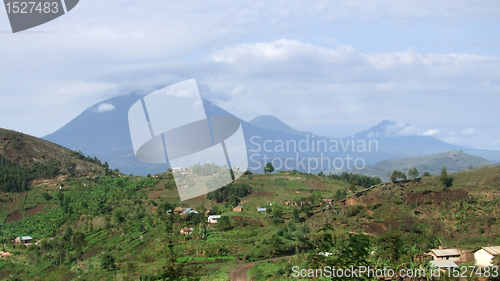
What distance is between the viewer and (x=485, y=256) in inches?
802

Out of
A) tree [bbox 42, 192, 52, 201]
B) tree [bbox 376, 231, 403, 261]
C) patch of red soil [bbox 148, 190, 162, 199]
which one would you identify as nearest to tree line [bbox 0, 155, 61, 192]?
tree [bbox 42, 192, 52, 201]

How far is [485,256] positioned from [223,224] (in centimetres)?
1991

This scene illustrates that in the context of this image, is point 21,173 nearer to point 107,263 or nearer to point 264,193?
point 264,193

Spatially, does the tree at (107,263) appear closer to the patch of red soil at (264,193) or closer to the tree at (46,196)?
the patch of red soil at (264,193)

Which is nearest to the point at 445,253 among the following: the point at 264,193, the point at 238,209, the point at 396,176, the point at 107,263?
the point at 107,263

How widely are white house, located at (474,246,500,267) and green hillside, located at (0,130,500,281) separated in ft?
9.95

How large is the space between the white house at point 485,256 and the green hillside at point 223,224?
3033 mm

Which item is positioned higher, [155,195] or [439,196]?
[439,196]

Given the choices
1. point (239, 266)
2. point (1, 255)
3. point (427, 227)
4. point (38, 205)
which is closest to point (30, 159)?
point (38, 205)

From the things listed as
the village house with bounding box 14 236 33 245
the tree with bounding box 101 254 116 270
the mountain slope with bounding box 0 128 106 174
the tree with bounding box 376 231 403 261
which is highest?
the mountain slope with bounding box 0 128 106 174

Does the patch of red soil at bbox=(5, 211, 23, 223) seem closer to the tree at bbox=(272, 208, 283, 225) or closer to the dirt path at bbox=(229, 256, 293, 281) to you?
the tree at bbox=(272, 208, 283, 225)

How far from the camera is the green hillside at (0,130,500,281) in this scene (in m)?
25.8

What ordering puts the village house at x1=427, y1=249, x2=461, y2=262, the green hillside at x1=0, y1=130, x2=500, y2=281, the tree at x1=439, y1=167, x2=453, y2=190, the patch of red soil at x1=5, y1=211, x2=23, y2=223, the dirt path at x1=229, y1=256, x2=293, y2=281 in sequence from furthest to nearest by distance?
the patch of red soil at x1=5, y1=211, x2=23, y2=223 → the tree at x1=439, y1=167, x2=453, y2=190 → the green hillside at x1=0, y1=130, x2=500, y2=281 → the dirt path at x1=229, y1=256, x2=293, y2=281 → the village house at x1=427, y1=249, x2=461, y2=262

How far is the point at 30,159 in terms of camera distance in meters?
60.5
